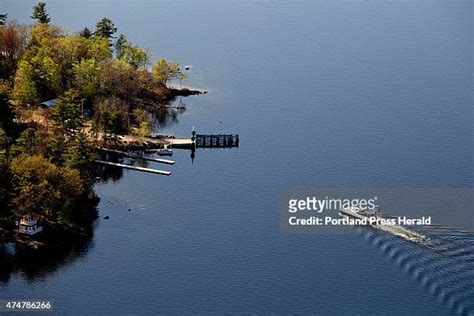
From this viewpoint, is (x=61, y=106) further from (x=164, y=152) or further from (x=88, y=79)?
(x=88, y=79)

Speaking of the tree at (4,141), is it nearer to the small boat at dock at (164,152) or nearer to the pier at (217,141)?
the small boat at dock at (164,152)

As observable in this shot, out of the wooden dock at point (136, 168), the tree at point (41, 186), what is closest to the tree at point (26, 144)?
the tree at point (41, 186)

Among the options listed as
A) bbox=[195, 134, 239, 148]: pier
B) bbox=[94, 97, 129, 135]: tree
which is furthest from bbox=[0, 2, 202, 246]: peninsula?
bbox=[195, 134, 239, 148]: pier

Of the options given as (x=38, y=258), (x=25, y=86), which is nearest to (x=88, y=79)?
(x=25, y=86)

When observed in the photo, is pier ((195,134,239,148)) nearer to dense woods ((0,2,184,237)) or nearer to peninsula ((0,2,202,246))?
peninsula ((0,2,202,246))

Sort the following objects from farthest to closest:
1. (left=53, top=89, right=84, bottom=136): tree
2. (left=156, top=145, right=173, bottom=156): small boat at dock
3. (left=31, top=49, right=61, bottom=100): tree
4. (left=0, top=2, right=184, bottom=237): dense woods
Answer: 1. (left=31, top=49, right=61, bottom=100): tree
2. (left=156, top=145, right=173, bottom=156): small boat at dock
3. (left=53, top=89, right=84, bottom=136): tree
4. (left=0, top=2, right=184, bottom=237): dense woods

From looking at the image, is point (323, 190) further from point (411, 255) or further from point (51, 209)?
point (51, 209)
